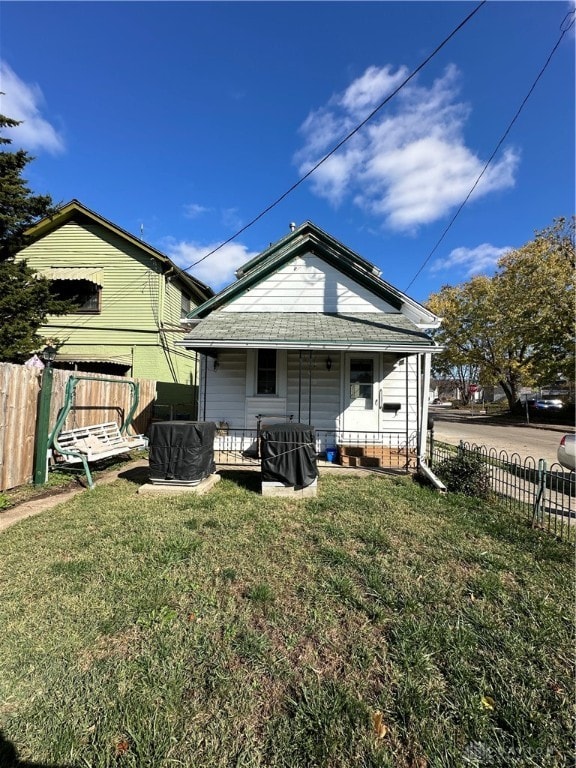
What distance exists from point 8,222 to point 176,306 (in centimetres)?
620

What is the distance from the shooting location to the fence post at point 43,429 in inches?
246

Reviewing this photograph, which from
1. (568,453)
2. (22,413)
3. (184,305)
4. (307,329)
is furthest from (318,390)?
(184,305)

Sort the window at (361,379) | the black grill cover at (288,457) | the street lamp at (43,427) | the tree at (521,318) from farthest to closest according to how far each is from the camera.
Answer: the tree at (521,318) → the window at (361,379) → the street lamp at (43,427) → the black grill cover at (288,457)

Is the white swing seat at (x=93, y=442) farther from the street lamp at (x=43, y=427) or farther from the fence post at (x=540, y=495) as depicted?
the fence post at (x=540, y=495)

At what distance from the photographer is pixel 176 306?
49.6ft

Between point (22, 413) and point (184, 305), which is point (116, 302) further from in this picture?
point (22, 413)

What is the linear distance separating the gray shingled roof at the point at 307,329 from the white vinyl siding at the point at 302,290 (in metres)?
0.25

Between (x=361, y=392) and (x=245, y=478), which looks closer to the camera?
Result: (x=245, y=478)

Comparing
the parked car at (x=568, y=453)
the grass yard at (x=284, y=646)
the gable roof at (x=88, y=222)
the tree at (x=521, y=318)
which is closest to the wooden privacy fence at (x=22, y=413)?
the grass yard at (x=284, y=646)

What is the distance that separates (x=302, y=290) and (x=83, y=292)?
30.9ft

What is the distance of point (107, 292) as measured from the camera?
14.0 m

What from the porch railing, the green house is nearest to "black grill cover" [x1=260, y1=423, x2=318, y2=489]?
the porch railing

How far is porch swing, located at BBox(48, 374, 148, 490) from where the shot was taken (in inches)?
254

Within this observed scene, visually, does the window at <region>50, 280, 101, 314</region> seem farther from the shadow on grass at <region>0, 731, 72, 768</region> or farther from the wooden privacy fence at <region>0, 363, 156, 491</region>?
the shadow on grass at <region>0, 731, 72, 768</region>
